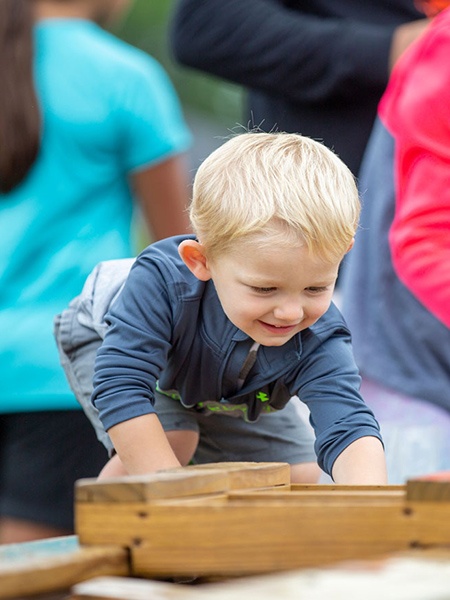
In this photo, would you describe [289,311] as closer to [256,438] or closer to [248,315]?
[248,315]

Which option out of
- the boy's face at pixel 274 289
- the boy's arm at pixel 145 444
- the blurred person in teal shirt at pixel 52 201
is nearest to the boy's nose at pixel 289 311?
the boy's face at pixel 274 289

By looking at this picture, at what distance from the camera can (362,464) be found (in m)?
2.40

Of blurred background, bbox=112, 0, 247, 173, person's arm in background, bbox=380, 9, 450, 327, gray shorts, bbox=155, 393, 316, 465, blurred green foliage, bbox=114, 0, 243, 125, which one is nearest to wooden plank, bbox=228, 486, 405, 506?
gray shorts, bbox=155, 393, 316, 465

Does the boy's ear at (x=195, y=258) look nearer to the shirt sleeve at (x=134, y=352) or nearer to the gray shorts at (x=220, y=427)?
the shirt sleeve at (x=134, y=352)

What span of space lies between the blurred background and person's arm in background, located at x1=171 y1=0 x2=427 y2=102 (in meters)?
16.8

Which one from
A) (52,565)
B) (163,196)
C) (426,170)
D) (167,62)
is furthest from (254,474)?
(167,62)

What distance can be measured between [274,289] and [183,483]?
50 cm

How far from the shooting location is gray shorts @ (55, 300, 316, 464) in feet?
9.27

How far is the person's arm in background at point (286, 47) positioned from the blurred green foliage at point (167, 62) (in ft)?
56.0

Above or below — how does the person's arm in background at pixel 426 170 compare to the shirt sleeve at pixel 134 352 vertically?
above

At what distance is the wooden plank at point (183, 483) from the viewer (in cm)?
188

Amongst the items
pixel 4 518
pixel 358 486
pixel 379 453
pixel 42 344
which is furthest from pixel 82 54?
pixel 358 486

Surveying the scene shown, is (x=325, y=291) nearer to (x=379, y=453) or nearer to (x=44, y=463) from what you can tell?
(x=379, y=453)

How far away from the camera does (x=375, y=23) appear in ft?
12.2
